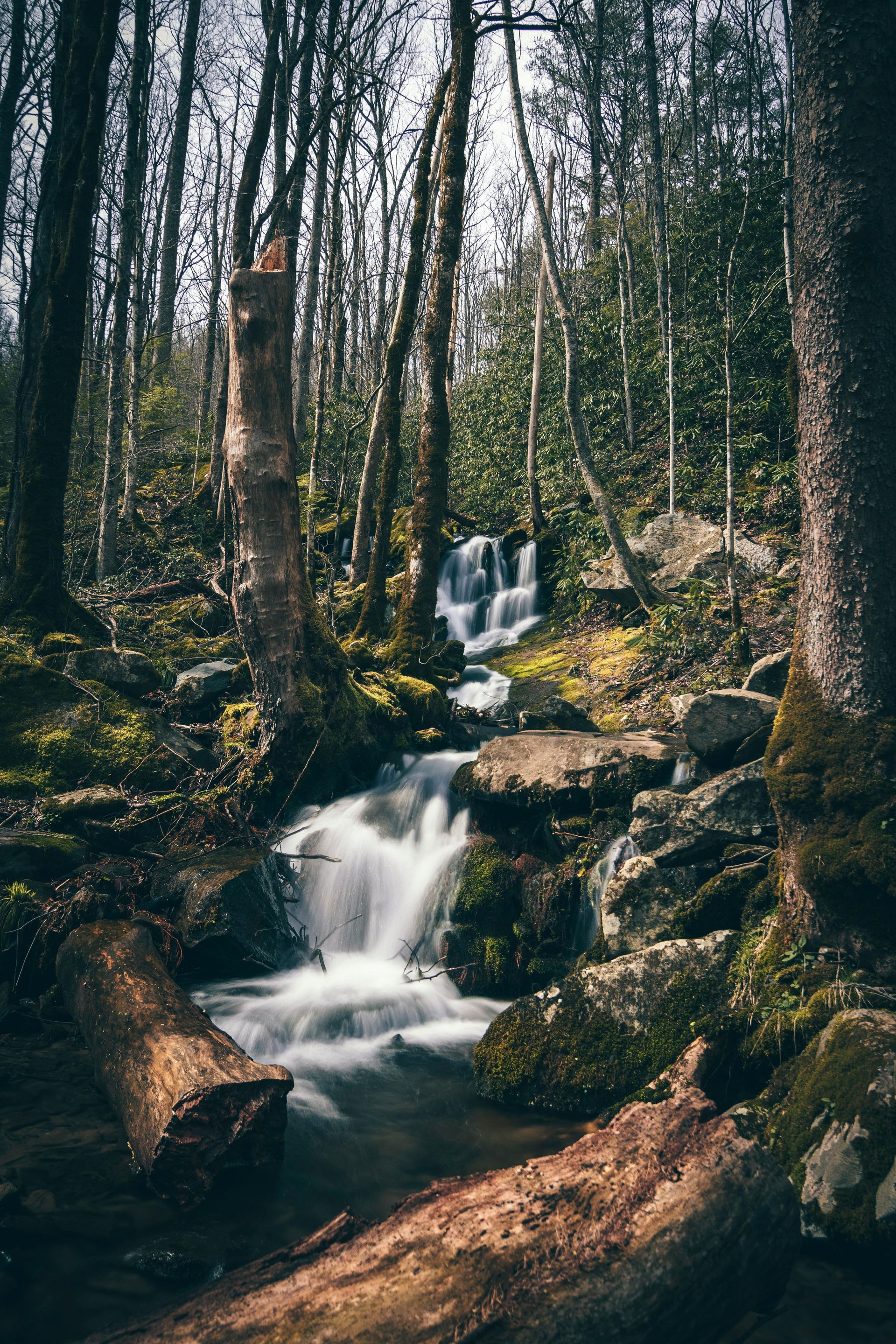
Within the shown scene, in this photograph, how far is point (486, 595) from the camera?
Answer: 15.4m

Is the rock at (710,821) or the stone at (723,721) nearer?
the rock at (710,821)

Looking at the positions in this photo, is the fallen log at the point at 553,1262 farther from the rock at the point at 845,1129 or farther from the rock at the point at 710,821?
the rock at the point at 710,821

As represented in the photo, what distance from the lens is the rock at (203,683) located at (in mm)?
8711

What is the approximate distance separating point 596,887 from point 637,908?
79 centimetres

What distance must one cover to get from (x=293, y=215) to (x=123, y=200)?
11.8 ft

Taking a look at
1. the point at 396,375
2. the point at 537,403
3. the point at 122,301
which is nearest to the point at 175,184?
the point at 122,301

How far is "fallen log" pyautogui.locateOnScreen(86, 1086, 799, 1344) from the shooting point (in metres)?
2.00

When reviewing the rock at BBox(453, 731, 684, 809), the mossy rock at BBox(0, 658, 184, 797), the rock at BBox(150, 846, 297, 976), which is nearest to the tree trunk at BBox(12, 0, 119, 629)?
the mossy rock at BBox(0, 658, 184, 797)

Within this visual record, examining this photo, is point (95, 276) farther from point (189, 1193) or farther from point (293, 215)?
point (189, 1193)

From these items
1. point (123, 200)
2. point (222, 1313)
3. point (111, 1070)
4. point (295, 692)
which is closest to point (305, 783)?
point (295, 692)

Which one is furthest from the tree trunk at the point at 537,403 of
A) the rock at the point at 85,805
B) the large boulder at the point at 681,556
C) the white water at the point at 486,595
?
the rock at the point at 85,805

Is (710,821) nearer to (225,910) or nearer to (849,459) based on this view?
(849,459)

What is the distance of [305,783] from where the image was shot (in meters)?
7.73

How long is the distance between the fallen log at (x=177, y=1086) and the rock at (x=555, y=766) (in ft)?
→ 10.3
